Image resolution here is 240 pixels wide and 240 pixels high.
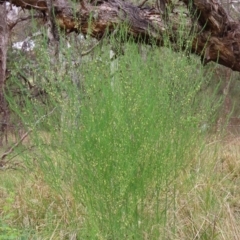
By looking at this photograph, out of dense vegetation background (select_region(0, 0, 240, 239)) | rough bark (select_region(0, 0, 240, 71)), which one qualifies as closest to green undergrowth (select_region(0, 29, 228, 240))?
dense vegetation background (select_region(0, 0, 240, 239))

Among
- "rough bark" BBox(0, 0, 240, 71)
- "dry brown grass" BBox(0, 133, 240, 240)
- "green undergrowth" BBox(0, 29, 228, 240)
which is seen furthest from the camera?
"rough bark" BBox(0, 0, 240, 71)

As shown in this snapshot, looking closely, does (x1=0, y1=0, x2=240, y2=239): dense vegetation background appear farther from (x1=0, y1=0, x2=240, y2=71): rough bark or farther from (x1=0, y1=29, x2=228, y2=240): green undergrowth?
(x1=0, y1=0, x2=240, y2=71): rough bark

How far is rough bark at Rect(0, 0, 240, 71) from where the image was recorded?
5.25m

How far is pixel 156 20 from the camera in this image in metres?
5.55

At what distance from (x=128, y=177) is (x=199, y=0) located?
9.75 ft

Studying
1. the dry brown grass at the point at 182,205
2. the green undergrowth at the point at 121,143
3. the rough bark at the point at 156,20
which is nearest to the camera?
the green undergrowth at the point at 121,143

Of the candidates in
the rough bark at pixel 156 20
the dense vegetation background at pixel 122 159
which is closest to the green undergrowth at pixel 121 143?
the dense vegetation background at pixel 122 159

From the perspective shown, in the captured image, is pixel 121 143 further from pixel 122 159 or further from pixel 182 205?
pixel 182 205

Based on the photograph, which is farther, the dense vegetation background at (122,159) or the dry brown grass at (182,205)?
the dry brown grass at (182,205)

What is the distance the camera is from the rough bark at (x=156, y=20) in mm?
5254

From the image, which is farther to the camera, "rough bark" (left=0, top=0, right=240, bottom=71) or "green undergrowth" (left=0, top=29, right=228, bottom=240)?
"rough bark" (left=0, top=0, right=240, bottom=71)

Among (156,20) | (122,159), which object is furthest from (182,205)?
(156,20)

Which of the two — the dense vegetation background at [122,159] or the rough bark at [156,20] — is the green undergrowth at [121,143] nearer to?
the dense vegetation background at [122,159]

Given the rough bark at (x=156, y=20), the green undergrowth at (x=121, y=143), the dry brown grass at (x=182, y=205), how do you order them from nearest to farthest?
the green undergrowth at (x=121, y=143) < the dry brown grass at (x=182, y=205) < the rough bark at (x=156, y=20)
